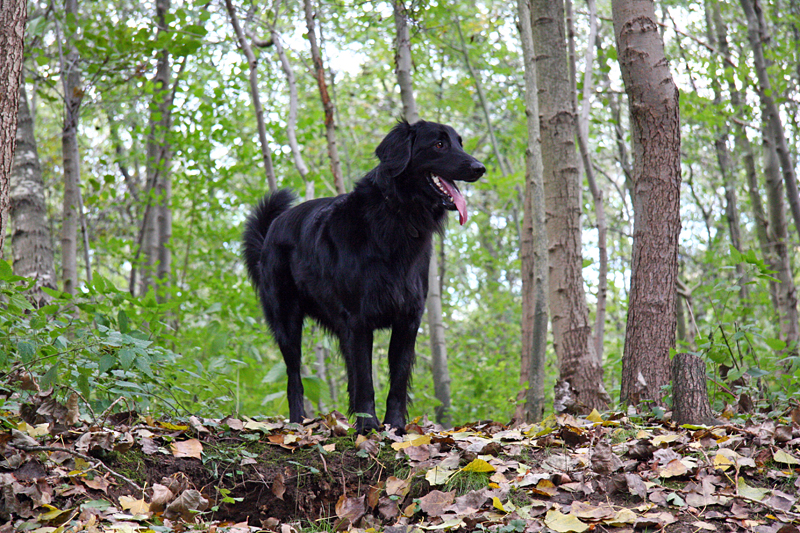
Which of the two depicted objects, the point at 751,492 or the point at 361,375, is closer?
the point at 751,492

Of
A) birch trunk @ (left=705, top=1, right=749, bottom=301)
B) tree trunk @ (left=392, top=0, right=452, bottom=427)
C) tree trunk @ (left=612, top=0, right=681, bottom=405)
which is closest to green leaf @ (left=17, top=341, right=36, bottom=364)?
tree trunk @ (left=612, top=0, right=681, bottom=405)

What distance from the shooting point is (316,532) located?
3066 millimetres

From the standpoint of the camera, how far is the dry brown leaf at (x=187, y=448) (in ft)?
10.8

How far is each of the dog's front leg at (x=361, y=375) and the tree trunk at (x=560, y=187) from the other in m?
1.70

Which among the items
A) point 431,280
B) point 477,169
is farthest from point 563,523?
point 431,280

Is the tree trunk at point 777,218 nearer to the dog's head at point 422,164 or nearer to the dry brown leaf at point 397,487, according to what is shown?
the dog's head at point 422,164

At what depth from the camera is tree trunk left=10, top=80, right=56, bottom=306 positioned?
6457 millimetres

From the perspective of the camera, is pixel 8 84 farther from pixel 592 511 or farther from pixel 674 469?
pixel 674 469

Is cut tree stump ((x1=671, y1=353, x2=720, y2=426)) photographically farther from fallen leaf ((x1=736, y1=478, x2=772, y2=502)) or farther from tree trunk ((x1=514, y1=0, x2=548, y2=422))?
tree trunk ((x1=514, y1=0, x2=548, y2=422))

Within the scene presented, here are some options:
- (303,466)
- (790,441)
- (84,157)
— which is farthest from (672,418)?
(84,157)

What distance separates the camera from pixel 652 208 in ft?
13.7

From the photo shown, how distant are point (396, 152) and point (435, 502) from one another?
2.19m

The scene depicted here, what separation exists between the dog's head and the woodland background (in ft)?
5.93

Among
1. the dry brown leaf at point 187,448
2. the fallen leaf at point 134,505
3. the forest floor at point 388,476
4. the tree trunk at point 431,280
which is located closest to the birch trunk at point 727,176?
the tree trunk at point 431,280
